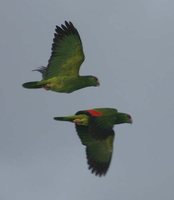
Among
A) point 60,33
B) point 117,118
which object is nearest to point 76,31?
point 60,33

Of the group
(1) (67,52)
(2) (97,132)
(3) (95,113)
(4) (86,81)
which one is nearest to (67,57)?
(1) (67,52)

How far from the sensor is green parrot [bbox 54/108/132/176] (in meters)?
39.1

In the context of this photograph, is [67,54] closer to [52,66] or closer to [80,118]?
[52,66]

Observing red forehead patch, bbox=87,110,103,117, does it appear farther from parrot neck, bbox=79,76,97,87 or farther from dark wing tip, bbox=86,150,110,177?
parrot neck, bbox=79,76,97,87

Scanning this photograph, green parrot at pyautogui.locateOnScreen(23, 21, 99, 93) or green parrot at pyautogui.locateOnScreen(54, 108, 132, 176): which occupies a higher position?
green parrot at pyautogui.locateOnScreen(23, 21, 99, 93)

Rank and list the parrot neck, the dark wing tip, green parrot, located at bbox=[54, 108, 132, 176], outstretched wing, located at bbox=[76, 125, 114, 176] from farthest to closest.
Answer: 1. the parrot neck
2. outstretched wing, located at bbox=[76, 125, 114, 176]
3. the dark wing tip
4. green parrot, located at bbox=[54, 108, 132, 176]

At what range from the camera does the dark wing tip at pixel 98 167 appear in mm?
39375

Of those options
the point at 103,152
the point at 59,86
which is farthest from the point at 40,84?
the point at 103,152

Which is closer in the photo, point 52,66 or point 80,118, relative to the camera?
point 80,118

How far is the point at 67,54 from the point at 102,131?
4.63m

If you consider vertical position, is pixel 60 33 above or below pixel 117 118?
above

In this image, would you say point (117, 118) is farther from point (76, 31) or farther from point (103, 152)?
point (76, 31)

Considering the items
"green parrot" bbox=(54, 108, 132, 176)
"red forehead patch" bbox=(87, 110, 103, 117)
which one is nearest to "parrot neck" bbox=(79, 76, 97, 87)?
"green parrot" bbox=(54, 108, 132, 176)

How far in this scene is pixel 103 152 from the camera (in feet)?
131
